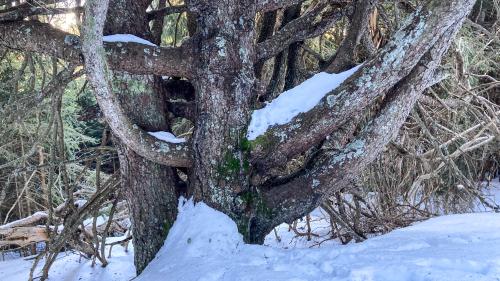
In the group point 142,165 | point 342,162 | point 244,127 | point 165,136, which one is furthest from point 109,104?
point 342,162

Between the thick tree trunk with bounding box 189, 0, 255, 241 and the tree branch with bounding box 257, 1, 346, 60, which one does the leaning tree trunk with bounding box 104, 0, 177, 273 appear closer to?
the thick tree trunk with bounding box 189, 0, 255, 241

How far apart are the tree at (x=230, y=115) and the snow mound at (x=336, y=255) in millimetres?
174

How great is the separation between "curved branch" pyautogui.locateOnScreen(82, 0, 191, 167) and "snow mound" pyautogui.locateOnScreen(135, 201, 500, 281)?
0.35 meters

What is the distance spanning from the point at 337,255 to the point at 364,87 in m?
0.90

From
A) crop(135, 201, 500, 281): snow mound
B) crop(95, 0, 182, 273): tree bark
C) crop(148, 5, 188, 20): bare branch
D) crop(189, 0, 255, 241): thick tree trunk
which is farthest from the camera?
crop(148, 5, 188, 20): bare branch

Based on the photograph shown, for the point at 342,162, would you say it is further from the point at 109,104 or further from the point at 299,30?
the point at 109,104

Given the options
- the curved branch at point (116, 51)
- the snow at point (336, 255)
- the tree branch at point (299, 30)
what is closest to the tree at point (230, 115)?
the curved branch at point (116, 51)

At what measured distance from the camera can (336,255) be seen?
234cm

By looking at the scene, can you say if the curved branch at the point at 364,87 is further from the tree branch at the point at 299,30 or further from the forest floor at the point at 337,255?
the tree branch at the point at 299,30

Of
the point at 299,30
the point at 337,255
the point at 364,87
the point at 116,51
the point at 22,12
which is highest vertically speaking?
the point at 22,12

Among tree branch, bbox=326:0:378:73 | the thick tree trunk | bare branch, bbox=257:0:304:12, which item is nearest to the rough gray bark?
the thick tree trunk

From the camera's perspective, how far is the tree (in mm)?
2627

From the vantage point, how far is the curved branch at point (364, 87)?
8.18 feet

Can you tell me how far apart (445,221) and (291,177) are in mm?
973
